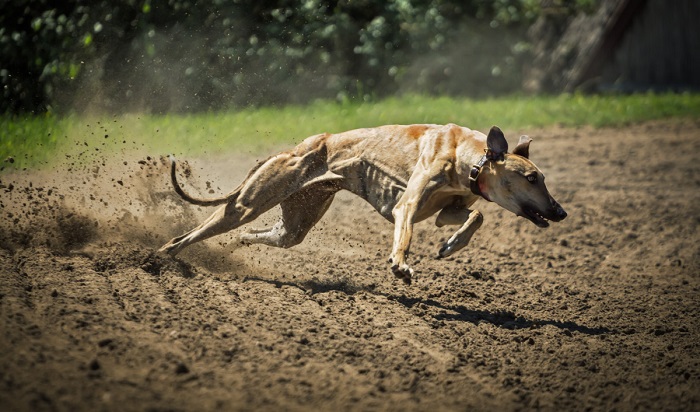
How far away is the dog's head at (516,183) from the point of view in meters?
6.44

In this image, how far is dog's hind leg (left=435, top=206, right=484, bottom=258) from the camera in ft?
21.8

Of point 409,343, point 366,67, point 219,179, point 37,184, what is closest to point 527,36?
point 366,67

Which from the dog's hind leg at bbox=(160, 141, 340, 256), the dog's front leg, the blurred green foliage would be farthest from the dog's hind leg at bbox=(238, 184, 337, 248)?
the blurred green foliage

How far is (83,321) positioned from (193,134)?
7.67 meters

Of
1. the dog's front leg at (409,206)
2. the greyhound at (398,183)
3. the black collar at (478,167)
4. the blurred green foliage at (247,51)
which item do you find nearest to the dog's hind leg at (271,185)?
the greyhound at (398,183)

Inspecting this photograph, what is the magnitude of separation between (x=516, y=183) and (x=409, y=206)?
0.85m

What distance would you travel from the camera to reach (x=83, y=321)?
17.9 feet

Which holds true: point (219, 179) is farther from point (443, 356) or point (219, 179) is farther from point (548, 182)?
point (443, 356)

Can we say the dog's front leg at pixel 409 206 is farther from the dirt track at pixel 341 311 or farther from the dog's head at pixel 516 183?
the dirt track at pixel 341 311

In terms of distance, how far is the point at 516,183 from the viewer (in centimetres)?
649

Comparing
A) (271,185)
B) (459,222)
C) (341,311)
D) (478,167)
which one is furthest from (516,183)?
(271,185)

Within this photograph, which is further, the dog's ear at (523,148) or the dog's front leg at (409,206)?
the dog's ear at (523,148)

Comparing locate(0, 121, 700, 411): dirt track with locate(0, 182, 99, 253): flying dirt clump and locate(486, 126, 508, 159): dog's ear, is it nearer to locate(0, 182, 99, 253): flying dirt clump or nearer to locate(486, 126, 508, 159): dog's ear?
locate(0, 182, 99, 253): flying dirt clump

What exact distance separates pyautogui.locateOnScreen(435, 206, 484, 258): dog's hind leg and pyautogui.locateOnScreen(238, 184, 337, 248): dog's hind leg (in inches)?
42.2
